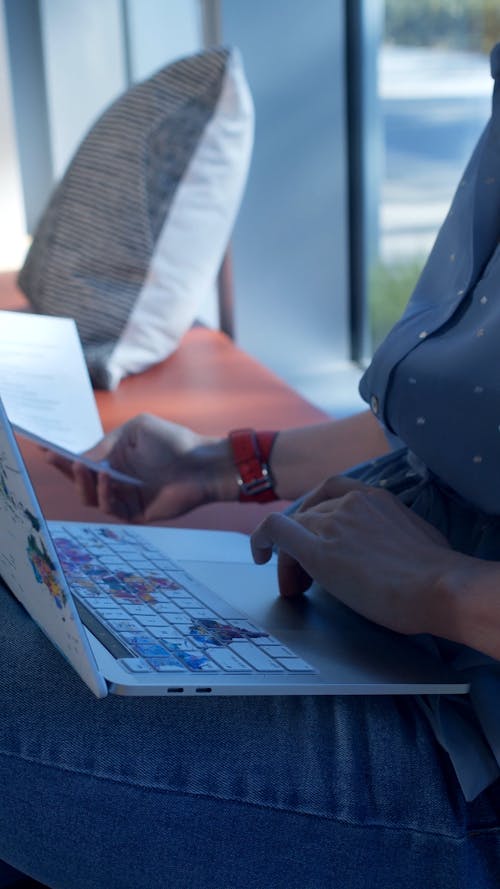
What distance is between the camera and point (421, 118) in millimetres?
2479

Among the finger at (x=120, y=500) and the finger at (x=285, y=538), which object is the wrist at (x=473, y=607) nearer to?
the finger at (x=285, y=538)

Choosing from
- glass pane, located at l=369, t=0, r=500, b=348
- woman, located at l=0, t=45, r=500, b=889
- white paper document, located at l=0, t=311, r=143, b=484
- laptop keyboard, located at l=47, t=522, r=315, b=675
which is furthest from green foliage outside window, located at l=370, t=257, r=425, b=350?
woman, located at l=0, t=45, r=500, b=889

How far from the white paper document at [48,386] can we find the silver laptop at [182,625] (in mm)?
213

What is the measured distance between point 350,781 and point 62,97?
11.3 ft

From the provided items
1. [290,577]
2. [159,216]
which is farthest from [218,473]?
[159,216]

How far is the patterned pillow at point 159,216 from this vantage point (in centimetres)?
177

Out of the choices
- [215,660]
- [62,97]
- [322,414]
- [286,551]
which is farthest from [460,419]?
[62,97]

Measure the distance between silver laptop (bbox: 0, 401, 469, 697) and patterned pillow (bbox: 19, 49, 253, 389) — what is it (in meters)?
0.89

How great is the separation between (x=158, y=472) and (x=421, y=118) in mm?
1526

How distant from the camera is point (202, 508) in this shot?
1.27 meters

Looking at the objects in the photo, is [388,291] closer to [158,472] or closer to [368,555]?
[158,472]

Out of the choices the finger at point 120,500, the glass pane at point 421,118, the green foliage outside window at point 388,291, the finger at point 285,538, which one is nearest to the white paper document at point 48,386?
the finger at point 120,500

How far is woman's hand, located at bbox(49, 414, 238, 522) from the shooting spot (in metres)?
1.19

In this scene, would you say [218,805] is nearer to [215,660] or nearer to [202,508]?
[215,660]
